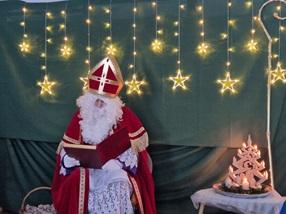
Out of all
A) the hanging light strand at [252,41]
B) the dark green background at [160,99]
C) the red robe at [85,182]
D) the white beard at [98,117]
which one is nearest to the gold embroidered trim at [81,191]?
the red robe at [85,182]

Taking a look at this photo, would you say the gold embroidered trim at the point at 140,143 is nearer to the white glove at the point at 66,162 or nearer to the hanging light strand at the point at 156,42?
the white glove at the point at 66,162

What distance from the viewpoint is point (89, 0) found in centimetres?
400

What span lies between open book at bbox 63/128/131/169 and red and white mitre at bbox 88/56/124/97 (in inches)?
16.2

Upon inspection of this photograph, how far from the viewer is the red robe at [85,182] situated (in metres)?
3.29

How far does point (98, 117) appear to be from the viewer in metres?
3.52

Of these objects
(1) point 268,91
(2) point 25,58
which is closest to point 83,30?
(2) point 25,58

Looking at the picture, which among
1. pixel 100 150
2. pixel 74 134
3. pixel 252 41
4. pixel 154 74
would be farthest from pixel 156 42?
pixel 100 150

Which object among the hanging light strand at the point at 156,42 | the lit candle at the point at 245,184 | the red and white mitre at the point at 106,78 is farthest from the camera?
the hanging light strand at the point at 156,42

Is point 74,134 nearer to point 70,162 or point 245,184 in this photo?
point 70,162

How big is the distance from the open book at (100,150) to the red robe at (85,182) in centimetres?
15

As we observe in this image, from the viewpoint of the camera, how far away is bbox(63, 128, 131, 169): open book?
123 inches

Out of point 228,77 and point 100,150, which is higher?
point 228,77

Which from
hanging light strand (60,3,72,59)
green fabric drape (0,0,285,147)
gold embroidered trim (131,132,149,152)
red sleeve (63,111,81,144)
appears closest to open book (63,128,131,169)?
Answer: gold embroidered trim (131,132,149,152)

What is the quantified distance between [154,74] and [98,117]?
600mm
